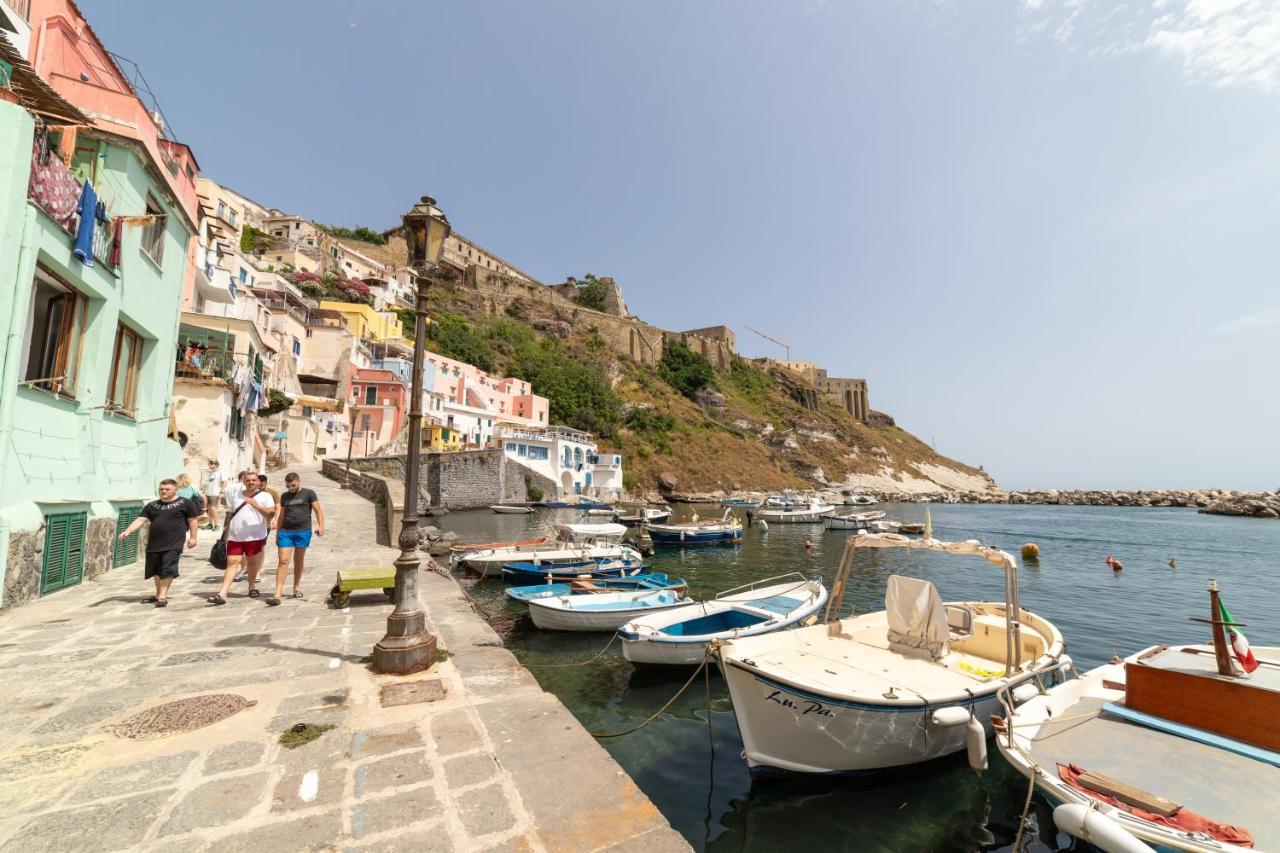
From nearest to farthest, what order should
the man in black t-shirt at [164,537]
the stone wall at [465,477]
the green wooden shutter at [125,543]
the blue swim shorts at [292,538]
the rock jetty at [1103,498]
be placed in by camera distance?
the man in black t-shirt at [164,537] → the blue swim shorts at [292,538] → the green wooden shutter at [125,543] → the stone wall at [465,477] → the rock jetty at [1103,498]

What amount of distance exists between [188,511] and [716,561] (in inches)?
836

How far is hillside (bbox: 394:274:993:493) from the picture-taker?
6512cm

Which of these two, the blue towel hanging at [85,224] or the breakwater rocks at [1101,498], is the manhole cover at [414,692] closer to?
the blue towel hanging at [85,224]

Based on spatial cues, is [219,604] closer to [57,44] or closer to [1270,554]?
[57,44]

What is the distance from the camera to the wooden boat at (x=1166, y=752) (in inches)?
158

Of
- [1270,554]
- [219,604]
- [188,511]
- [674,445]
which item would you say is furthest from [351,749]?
[674,445]

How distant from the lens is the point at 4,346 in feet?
22.0

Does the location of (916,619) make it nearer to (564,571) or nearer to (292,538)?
(292,538)

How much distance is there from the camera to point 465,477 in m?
42.1

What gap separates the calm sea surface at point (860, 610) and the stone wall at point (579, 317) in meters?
51.4

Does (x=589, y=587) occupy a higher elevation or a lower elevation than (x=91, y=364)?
lower

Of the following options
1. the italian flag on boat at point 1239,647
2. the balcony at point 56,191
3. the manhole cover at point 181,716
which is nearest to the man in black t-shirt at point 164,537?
the manhole cover at point 181,716

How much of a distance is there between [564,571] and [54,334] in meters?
13.0

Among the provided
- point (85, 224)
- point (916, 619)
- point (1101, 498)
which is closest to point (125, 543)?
point (85, 224)
